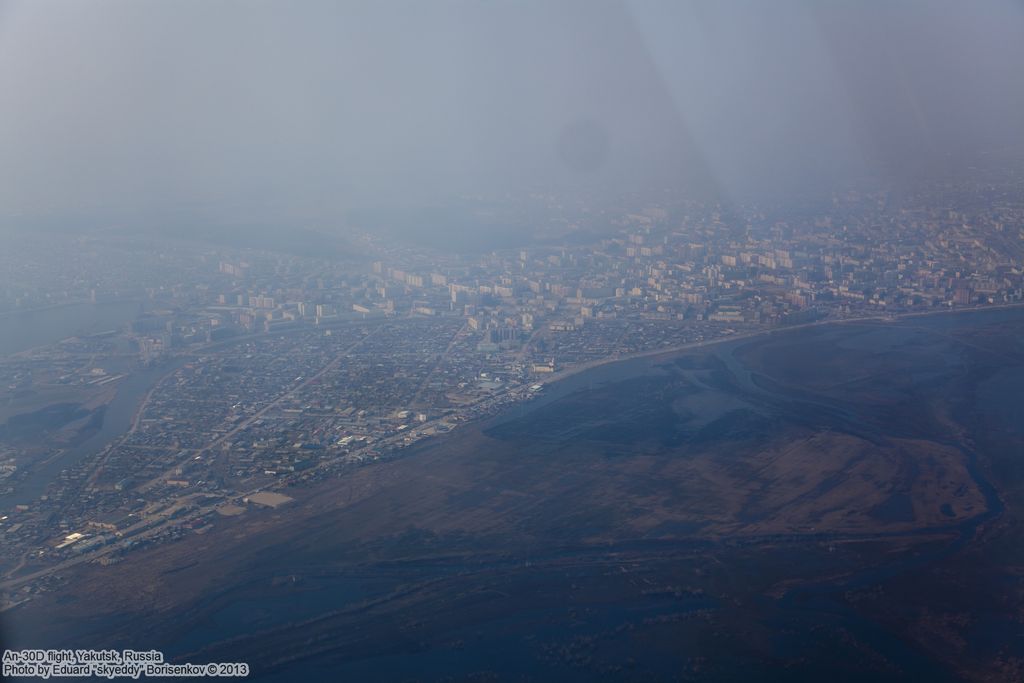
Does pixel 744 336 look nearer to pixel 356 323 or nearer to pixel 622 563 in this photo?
pixel 356 323

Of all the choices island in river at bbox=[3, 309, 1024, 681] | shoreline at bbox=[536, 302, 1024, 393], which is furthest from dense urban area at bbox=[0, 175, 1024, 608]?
island in river at bbox=[3, 309, 1024, 681]

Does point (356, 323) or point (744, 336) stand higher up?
point (356, 323)

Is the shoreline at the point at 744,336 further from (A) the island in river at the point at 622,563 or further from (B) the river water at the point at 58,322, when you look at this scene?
(B) the river water at the point at 58,322

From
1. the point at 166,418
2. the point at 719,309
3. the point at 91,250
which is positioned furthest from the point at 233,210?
the point at 166,418

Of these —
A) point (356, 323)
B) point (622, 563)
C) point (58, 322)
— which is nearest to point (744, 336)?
point (356, 323)

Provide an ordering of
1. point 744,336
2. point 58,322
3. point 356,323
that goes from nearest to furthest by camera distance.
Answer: point 744,336
point 58,322
point 356,323

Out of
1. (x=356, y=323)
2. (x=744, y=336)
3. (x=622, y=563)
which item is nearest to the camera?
(x=622, y=563)

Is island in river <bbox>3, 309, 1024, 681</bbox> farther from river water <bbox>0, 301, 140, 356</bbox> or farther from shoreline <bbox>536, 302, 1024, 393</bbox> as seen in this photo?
river water <bbox>0, 301, 140, 356</bbox>
